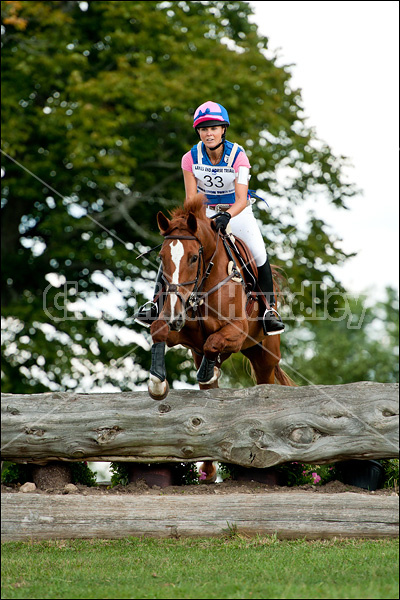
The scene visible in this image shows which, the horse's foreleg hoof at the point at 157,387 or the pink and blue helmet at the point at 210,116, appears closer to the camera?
the horse's foreleg hoof at the point at 157,387

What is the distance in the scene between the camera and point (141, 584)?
451 cm

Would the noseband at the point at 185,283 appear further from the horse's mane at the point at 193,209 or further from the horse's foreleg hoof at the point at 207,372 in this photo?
the horse's foreleg hoof at the point at 207,372

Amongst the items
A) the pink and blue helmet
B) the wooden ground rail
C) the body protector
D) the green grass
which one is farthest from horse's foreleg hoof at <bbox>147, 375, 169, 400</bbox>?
the pink and blue helmet

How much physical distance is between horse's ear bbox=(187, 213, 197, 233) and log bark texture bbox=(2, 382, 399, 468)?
1.54m

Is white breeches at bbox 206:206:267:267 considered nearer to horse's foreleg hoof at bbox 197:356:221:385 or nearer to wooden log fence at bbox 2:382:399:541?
horse's foreleg hoof at bbox 197:356:221:385

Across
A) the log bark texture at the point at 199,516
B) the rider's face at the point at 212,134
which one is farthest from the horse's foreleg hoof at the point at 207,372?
the rider's face at the point at 212,134

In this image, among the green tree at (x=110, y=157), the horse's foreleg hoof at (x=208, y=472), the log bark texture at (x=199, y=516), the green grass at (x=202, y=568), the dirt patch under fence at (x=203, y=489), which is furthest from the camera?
the green tree at (x=110, y=157)

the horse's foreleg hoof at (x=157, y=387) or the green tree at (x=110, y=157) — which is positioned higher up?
the green tree at (x=110, y=157)

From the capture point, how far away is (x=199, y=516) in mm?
5785

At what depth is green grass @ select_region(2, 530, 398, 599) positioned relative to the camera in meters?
4.26

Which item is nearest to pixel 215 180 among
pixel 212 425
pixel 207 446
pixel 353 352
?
pixel 212 425

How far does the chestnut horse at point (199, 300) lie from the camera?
18.6 feet

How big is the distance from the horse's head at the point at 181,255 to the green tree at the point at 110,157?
21.7 feet

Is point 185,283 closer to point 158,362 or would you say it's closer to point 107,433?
point 158,362
